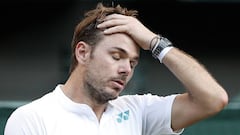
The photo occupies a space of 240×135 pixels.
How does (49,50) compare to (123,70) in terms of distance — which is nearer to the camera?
(123,70)

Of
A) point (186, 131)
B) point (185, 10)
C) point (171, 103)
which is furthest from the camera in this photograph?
point (185, 10)

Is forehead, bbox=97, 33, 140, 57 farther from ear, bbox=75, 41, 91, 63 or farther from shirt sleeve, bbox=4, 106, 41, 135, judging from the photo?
shirt sleeve, bbox=4, 106, 41, 135

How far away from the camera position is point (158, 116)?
3.33 metres

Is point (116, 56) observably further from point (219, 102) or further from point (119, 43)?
point (219, 102)

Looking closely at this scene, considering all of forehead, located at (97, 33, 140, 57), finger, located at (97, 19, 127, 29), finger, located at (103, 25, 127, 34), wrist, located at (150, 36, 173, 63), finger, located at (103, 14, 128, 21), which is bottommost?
wrist, located at (150, 36, 173, 63)

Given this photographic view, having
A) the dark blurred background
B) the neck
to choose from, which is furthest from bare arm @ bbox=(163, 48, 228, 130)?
the dark blurred background

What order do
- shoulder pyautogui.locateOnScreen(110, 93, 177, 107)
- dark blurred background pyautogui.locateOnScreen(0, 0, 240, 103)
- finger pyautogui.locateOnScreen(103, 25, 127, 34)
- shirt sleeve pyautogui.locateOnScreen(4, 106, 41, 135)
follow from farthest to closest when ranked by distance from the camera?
dark blurred background pyautogui.locateOnScreen(0, 0, 240, 103) → shoulder pyautogui.locateOnScreen(110, 93, 177, 107) → finger pyautogui.locateOnScreen(103, 25, 127, 34) → shirt sleeve pyautogui.locateOnScreen(4, 106, 41, 135)

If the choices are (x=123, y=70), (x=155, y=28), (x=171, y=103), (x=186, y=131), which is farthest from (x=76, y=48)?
(x=155, y=28)

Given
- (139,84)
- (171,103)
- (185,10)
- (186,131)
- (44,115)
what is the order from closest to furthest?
(44,115) → (171,103) → (186,131) → (139,84) → (185,10)

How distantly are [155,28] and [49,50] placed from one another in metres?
1.64

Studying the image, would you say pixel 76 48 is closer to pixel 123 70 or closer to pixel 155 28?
pixel 123 70

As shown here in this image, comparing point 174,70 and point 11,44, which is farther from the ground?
point 174,70

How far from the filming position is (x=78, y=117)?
314cm

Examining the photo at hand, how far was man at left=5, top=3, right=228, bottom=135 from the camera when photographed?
10.1 ft
